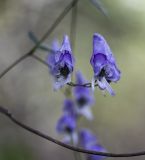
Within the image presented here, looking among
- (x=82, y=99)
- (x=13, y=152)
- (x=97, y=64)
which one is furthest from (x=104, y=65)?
(x=13, y=152)

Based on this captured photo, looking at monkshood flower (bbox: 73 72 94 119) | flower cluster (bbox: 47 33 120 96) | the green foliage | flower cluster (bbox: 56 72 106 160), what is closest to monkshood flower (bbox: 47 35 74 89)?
flower cluster (bbox: 47 33 120 96)

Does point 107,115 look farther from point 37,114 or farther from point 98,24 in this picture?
point 98,24

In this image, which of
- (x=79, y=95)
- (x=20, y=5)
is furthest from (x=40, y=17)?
(x=79, y=95)

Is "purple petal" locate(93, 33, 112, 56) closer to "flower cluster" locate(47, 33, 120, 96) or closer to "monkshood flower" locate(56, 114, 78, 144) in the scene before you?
"flower cluster" locate(47, 33, 120, 96)

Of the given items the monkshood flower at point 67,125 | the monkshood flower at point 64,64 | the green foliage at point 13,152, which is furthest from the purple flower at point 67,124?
the monkshood flower at point 64,64

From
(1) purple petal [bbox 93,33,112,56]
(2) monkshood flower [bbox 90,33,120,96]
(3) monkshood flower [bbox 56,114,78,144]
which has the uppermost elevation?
(1) purple petal [bbox 93,33,112,56]

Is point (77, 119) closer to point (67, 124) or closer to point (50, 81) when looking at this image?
point (67, 124)

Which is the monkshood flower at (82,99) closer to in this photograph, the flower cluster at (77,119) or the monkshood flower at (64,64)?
the flower cluster at (77,119)

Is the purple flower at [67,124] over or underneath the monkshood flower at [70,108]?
underneath

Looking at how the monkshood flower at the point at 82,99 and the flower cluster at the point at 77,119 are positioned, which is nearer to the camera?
the flower cluster at the point at 77,119
